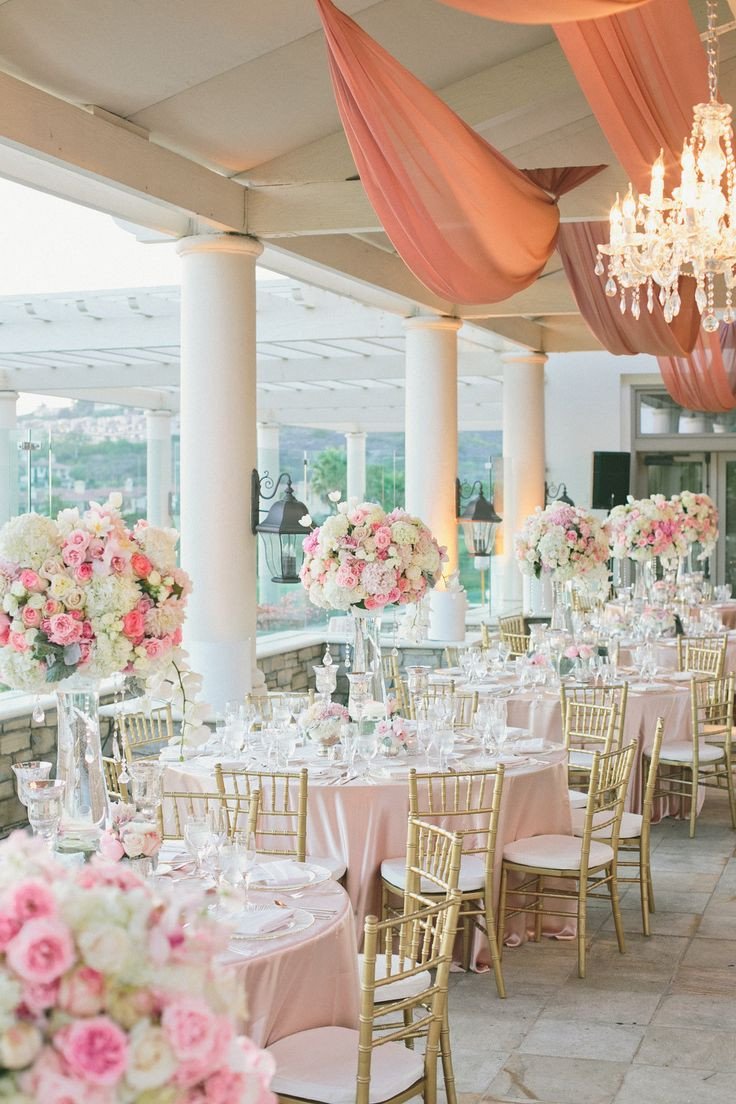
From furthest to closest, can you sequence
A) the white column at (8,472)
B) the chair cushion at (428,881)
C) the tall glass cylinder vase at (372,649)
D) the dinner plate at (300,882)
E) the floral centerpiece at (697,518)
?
1. the floral centerpiece at (697,518)
2. the white column at (8,472)
3. the tall glass cylinder vase at (372,649)
4. the chair cushion at (428,881)
5. the dinner plate at (300,882)

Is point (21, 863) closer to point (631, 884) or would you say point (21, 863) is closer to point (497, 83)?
point (631, 884)

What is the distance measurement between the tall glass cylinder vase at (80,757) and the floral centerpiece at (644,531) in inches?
324

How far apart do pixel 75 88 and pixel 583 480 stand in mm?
10643

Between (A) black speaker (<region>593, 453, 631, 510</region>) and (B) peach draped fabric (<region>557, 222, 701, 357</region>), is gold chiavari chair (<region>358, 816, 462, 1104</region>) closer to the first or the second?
(B) peach draped fabric (<region>557, 222, 701, 357</region>)

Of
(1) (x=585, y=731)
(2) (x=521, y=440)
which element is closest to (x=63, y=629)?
(1) (x=585, y=731)

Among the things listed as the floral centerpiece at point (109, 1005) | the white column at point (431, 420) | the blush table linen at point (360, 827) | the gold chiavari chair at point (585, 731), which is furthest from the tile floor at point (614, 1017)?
the white column at point (431, 420)

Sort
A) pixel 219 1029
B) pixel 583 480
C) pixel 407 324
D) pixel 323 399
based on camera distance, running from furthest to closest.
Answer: pixel 323 399
pixel 583 480
pixel 407 324
pixel 219 1029

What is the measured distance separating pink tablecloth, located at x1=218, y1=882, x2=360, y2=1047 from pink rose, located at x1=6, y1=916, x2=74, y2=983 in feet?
6.26

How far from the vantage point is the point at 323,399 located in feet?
55.7

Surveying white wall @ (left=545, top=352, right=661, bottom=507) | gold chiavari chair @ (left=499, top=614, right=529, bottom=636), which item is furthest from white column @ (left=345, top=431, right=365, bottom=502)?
gold chiavari chair @ (left=499, top=614, right=529, bottom=636)

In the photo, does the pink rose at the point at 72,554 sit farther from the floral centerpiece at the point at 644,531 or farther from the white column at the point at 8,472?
the floral centerpiece at the point at 644,531

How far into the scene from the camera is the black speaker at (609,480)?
15.4 metres

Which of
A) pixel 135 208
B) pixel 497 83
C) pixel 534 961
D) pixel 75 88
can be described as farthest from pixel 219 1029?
pixel 497 83

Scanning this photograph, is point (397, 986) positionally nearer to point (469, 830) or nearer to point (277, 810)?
point (469, 830)
